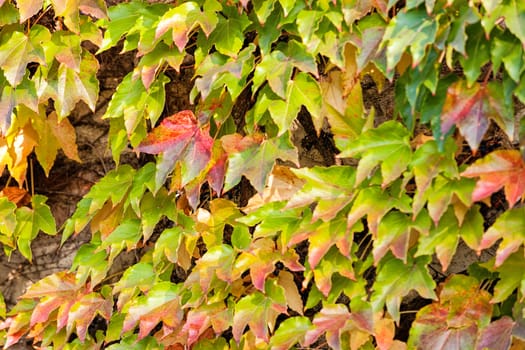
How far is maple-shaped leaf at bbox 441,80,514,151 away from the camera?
1.34m

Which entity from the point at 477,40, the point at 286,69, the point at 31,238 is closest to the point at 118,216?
the point at 31,238

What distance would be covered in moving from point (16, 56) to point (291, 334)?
0.97m

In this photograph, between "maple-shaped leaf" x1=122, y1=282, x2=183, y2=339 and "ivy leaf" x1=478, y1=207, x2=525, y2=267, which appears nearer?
"ivy leaf" x1=478, y1=207, x2=525, y2=267

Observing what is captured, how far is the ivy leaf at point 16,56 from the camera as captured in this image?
1.76 metres

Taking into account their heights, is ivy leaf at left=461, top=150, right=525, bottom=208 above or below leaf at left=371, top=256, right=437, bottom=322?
above

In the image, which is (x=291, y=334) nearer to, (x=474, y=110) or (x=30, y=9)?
(x=474, y=110)

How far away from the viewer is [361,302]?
1.60 m

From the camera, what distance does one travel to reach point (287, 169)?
168 cm

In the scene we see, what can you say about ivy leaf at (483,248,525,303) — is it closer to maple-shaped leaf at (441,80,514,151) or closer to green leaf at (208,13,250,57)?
maple-shaped leaf at (441,80,514,151)

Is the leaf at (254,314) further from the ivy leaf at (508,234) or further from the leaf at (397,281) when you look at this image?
the ivy leaf at (508,234)

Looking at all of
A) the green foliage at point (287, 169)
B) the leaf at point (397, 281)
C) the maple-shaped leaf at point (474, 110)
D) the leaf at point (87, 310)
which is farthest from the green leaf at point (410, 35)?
the leaf at point (87, 310)

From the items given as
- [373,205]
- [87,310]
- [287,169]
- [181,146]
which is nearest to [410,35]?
[373,205]

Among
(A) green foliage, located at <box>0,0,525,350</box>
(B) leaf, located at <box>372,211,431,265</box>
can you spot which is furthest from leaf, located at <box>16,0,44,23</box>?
(B) leaf, located at <box>372,211,431,265</box>

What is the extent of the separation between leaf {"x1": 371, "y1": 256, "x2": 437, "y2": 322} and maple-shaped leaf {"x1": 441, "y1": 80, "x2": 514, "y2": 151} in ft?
1.00
